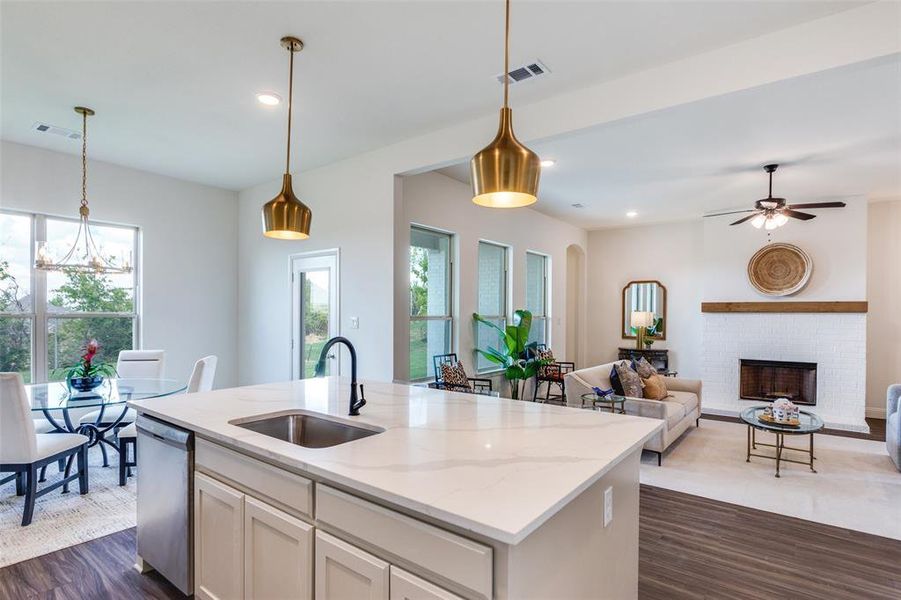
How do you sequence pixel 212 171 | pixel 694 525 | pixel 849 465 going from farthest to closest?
pixel 212 171 < pixel 849 465 < pixel 694 525

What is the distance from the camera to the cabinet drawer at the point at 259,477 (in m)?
1.58

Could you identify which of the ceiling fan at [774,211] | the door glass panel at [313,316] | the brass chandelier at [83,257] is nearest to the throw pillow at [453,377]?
the door glass panel at [313,316]

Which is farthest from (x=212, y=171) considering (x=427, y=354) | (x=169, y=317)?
(x=427, y=354)

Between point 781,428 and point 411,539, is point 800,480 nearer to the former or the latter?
point 781,428

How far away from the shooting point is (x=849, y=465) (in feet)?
14.1

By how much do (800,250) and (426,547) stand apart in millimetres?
7039

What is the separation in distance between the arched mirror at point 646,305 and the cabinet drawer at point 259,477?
7.01 m

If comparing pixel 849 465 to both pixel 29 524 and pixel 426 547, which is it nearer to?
pixel 426 547

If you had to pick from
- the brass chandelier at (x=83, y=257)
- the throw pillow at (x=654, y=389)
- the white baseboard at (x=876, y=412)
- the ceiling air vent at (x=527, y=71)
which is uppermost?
the ceiling air vent at (x=527, y=71)

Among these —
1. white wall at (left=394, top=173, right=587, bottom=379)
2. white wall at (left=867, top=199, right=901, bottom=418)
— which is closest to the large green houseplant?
white wall at (left=394, top=173, right=587, bottom=379)

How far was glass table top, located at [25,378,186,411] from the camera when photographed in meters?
3.19

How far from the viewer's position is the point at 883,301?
20.9ft

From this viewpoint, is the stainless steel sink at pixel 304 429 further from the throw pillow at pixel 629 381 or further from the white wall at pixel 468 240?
the throw pillow at pixel 629 381

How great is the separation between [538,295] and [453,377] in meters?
3.07
